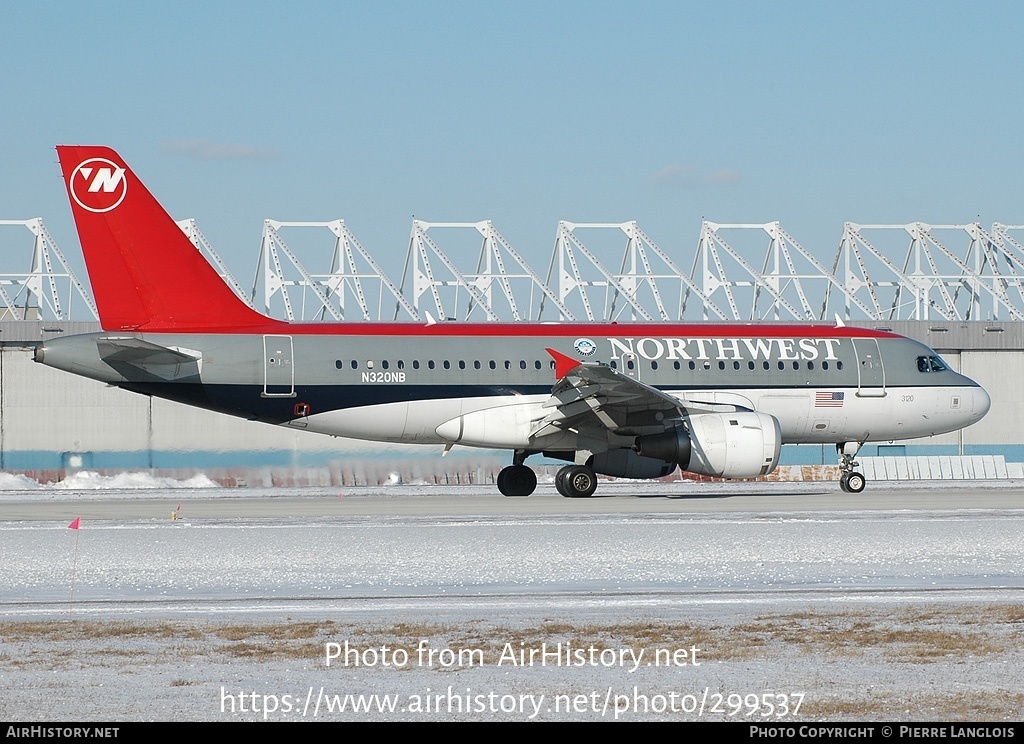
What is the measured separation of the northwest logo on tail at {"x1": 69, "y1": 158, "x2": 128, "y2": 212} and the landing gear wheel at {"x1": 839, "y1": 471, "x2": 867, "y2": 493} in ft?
55.8

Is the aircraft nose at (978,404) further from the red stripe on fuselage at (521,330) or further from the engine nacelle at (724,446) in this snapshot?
the engine nacelle at (724,446)

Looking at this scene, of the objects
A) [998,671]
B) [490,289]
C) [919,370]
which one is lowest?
[998,671]

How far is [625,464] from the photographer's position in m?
27.6

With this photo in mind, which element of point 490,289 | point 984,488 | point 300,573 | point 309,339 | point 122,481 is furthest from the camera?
point 490,289

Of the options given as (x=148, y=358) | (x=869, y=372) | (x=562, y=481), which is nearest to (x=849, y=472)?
(x=869, y=372)

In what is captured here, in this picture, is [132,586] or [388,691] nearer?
[388,691]

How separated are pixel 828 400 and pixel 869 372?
136 cm

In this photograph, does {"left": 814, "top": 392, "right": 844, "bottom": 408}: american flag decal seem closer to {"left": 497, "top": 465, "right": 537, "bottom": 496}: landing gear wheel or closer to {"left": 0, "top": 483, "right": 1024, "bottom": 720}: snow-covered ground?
{"left": 497, "top": 465, "right": 537, "bottom": 496}: landing gear wheel

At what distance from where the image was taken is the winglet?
2693cm

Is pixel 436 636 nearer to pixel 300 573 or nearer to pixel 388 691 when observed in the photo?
pixel 388 691

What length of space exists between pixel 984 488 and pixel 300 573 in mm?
21499

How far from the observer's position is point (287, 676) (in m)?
8.70
